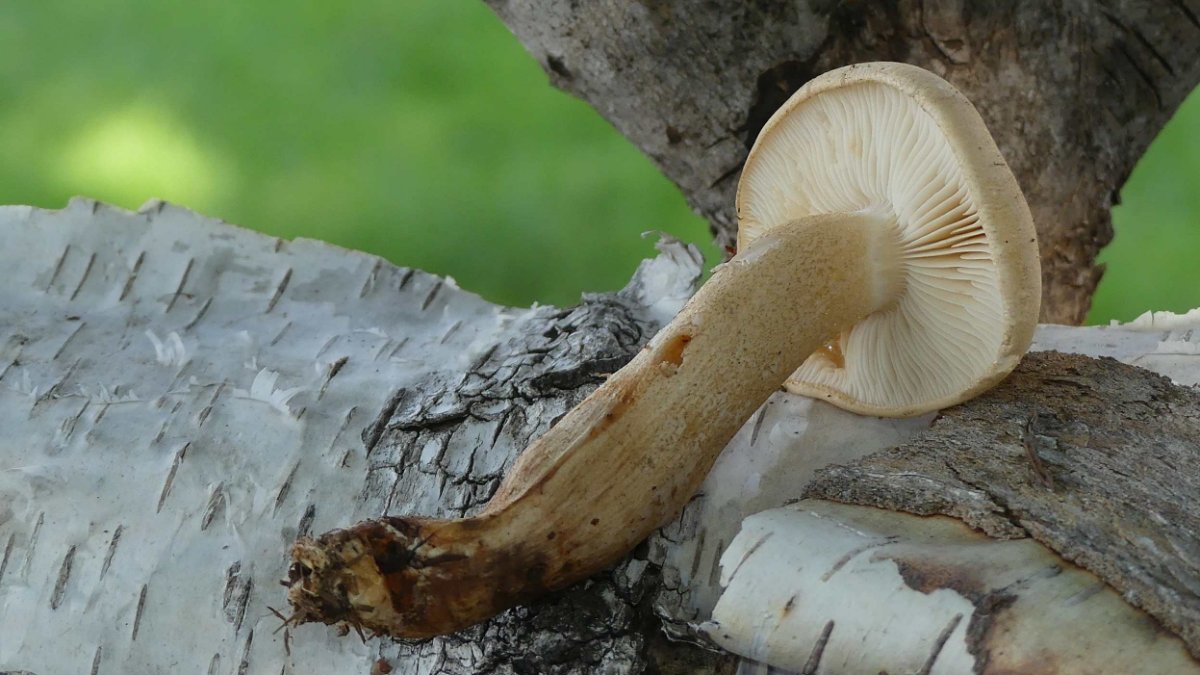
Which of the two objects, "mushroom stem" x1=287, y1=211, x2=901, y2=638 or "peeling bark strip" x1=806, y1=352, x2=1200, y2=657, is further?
"mushroom stem" x1=287, y1=211, x2=901, y2=638

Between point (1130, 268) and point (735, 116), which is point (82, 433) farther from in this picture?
point (1130, 268)

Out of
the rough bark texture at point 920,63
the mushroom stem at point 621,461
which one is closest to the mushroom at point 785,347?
the mushroom stem at point 621,461

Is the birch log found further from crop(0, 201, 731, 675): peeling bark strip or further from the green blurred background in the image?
the green blurred background

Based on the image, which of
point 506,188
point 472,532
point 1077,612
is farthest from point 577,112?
point 1077,612

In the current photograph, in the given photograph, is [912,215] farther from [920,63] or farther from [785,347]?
[920,63]

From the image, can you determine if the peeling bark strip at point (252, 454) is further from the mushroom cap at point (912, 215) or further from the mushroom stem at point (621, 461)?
the mushroom cap at point (912, 215)

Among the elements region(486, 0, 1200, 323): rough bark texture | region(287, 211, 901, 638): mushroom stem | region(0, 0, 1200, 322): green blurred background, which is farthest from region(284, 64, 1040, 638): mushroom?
region(0, 0, 1200, 322): green blurred background

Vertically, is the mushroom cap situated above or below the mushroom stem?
above
